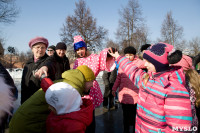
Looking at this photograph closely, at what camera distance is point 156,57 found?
146cm

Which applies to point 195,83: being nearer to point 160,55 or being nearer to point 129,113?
point 160,55

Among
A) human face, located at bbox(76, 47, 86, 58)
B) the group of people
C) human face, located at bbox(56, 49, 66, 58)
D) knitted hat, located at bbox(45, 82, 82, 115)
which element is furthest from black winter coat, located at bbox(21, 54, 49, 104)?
human face, located at bbox(56, 49, 66, 58)

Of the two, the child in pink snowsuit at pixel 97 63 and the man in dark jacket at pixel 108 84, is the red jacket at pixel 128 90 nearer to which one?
the child in pink snowsuit at pixel 97 63

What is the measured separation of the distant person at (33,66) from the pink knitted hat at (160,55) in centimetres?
165

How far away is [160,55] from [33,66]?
195cm

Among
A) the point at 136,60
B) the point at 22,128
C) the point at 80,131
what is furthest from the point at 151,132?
the point at 136,60

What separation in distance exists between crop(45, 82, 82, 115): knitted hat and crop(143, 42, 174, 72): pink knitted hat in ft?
3.03

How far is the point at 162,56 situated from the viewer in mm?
1440

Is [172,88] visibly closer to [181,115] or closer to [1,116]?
[181,115]

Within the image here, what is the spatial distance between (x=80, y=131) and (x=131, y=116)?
1.84 meters

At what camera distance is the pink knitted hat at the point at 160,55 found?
4.73 ft

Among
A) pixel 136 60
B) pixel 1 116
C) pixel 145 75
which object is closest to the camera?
pixel 1 116

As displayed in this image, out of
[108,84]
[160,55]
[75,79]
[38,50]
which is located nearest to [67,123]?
[75,79]

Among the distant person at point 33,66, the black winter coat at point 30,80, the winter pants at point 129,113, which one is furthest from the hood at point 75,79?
the winter pants at point 129,113
